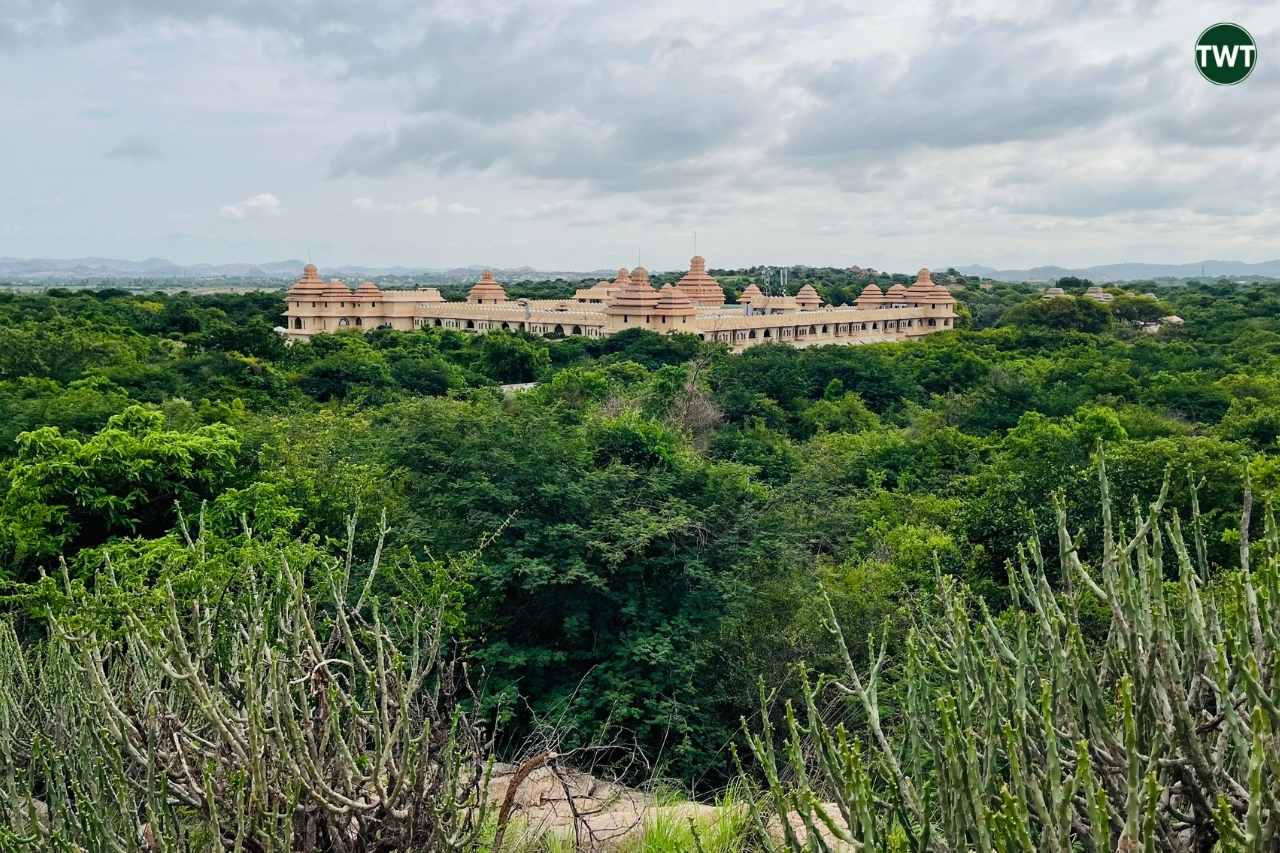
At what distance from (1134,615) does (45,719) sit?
603cm

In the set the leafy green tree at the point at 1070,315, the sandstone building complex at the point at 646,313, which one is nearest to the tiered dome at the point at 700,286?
the sandstone building complex at the point at 646,313

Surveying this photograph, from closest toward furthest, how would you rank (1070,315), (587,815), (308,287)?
(587,815) → (1070,315) → (308,287)

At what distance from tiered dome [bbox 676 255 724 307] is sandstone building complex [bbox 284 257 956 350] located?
0.06 meters

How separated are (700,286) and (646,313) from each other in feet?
43.3

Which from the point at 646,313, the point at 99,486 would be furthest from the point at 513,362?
the point at 99,486

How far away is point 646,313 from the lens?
4728cm

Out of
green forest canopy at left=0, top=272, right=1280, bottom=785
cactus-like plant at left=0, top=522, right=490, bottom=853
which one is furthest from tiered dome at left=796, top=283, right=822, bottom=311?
cactus-like plant at left=0, top=522, right=490, bottom=853

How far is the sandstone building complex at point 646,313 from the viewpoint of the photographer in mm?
48094

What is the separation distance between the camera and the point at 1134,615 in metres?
3.47

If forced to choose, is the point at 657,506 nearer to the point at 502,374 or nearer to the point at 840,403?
the point at 840,403

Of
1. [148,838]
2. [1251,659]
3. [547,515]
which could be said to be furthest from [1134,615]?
[547,515]

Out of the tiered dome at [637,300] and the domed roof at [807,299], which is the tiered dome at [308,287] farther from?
the domed roof at [807,299]

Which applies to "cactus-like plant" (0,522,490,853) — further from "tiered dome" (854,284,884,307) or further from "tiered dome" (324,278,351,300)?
"tiered dome" (854,284,884,307)

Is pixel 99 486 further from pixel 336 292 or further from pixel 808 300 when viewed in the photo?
pixel 808 300
